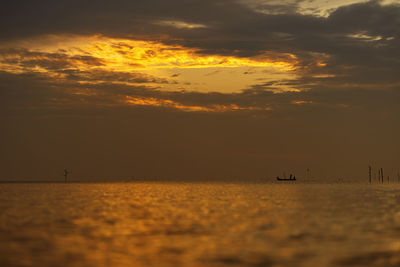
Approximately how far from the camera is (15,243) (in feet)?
142

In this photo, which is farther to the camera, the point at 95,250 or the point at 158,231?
the point at 158,231

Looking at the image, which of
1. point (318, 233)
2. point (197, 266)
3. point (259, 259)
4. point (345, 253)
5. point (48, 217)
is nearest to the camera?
point (197, 266)

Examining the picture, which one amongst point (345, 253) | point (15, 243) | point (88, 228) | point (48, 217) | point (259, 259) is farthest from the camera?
point (48, 217)

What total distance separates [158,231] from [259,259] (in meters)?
18.1

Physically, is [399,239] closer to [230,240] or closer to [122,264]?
[230,240]

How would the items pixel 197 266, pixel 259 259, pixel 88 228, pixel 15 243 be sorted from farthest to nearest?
1. pixel 88 228
2. pixel 15 243
3. pixel 259 259
4. pixel 197 266

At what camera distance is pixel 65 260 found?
35.4 m

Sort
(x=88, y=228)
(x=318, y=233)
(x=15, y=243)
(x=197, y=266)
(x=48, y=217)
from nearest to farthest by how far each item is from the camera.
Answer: (x=197, y=266), (x=15, y=243), (x=318, y=233), (x=88, y=228), (x=48, y=217)

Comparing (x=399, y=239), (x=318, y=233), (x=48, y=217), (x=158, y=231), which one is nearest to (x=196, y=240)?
(x=158, y=231)

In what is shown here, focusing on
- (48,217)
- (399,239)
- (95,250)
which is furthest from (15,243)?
(399,239)

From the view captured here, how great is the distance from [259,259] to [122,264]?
902 centimetres

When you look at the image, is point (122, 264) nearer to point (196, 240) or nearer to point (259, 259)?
point (259, 259)

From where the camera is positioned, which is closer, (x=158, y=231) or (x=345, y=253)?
(x=345, y=253)

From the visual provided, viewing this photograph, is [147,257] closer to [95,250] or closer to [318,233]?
[95,250]
